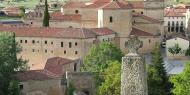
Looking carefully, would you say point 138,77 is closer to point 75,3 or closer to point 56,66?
point 56,66

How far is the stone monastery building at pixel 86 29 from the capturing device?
44500 mm

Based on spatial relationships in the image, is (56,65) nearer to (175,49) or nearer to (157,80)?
(157,80)

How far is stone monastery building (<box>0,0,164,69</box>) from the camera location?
44500 mm

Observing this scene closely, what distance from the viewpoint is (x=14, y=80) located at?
29.1 metres

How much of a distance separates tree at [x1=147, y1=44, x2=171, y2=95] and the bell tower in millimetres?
21091

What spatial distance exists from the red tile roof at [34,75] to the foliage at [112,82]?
2988mm

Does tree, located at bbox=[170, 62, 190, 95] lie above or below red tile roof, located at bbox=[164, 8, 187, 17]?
above

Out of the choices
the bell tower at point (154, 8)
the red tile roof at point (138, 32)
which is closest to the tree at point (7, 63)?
the red tile roof at point (138, 32)

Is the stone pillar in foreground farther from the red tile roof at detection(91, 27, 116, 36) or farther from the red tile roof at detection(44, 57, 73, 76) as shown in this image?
the red tile roof at detection(91, 27, 116, 36)

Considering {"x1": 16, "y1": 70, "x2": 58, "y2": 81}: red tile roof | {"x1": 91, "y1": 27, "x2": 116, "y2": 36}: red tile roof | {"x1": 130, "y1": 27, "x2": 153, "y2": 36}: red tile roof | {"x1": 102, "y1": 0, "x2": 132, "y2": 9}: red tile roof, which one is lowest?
{"x1": 16, "y1": 70, "x2": 58, "y2": 81}: red tile roof

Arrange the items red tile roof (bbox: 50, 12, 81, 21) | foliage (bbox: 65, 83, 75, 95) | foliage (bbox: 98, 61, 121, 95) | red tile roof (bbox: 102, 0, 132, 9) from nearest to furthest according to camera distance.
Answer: foliage (bbox: 98, 61, 121, 95) < foliage (bbox: 65, 83, 75, 95) < red tile roof (bbox: 102, 0, 132, 9) < red tile roof (bbox: 50, 12, 81, 21)

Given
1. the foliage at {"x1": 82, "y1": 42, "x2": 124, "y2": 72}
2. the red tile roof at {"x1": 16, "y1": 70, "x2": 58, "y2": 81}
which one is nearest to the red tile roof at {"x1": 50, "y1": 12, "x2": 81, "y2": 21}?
the foliage at {"x1": 82, "y1": 42, "x2": 124, "y2": 72}

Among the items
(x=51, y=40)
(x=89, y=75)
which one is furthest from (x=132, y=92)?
(x=51, y=40)

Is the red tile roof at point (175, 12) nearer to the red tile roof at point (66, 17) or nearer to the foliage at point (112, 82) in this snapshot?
the red tile roof at point (66, 17)
